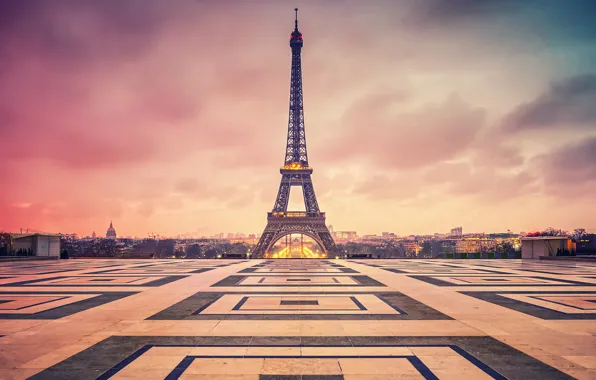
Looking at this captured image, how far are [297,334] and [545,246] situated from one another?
35709 millimetres

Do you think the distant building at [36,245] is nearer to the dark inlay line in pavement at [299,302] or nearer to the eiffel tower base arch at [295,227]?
the dark inlay line in pavement at [299,302]

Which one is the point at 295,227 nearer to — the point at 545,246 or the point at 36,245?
the point at 545,246

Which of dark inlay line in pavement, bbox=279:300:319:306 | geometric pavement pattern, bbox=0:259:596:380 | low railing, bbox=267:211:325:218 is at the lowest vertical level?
dark inlay line in pavement, bbox=279:300:319:306

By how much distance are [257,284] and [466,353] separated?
10.1 m

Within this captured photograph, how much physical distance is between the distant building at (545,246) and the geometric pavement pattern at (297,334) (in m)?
25.0

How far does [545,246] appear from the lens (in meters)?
34.5

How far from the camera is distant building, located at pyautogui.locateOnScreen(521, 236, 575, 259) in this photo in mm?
33703

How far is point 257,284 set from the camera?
49.8ft

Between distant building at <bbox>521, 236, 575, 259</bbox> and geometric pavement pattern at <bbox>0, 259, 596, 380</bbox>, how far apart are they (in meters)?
25.0

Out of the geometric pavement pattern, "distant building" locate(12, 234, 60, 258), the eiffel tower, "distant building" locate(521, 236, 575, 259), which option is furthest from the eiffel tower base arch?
the geometric pavement pattern

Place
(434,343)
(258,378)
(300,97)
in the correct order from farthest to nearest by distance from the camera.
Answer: (300,97) → (434,343) → (258,378)

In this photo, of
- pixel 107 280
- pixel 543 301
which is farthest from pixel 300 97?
pixel 543 301

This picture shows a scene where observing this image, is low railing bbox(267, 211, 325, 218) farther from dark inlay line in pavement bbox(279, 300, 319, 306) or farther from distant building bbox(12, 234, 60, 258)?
dark inlay line in pavement bbox(279, 300, 319, 306)

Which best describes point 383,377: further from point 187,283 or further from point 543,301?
point 187,283
